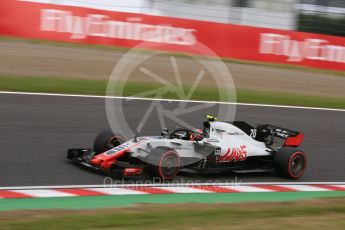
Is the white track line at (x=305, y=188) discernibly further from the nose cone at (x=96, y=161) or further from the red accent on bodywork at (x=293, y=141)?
the nose cone at (x=96, y=161)

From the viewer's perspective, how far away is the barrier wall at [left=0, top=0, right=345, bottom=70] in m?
20.8

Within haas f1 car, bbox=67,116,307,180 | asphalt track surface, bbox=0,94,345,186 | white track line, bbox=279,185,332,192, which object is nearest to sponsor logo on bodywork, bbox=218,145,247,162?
haas f1 car, bbox=67,116,307,180

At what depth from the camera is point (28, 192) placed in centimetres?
730

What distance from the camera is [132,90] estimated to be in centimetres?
1498

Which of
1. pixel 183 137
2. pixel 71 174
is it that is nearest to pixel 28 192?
pixel 71 174

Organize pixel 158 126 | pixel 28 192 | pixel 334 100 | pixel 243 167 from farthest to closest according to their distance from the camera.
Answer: pixel 334 100 < pixel 158 126 < pixel 243 167 < pixel 28 192

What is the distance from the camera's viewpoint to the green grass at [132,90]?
13984mm

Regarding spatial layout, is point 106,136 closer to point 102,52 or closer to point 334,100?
point 334,100

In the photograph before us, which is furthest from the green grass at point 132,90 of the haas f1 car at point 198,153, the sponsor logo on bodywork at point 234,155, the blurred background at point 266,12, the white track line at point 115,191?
the blurred background at point 266,12

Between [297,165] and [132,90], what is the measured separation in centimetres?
655

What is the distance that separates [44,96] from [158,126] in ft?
9.00

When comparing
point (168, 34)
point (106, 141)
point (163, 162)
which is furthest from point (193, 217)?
point (168, 34)

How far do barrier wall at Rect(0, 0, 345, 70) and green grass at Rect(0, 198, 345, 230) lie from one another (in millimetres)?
15015

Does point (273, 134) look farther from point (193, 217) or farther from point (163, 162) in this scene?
point (193, 217)
